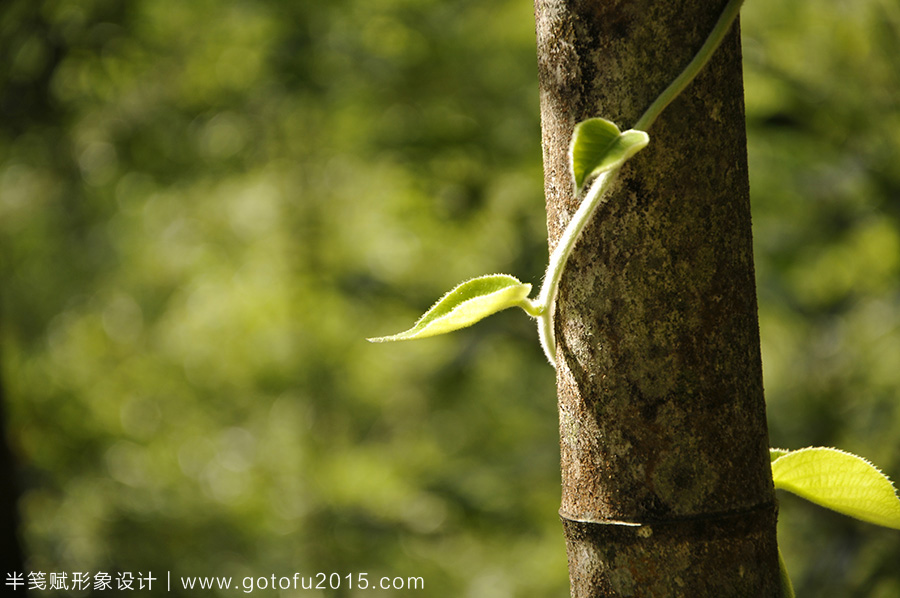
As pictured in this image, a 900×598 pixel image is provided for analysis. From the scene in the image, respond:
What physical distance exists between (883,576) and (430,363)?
7.43 feet

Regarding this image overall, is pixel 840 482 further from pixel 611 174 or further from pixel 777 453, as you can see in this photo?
pixel 611 174

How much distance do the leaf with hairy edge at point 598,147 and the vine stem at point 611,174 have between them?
1 cm

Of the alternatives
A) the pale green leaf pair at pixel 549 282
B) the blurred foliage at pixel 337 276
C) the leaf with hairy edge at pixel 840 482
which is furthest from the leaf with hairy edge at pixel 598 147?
the blurred foliage at pixel 337 276

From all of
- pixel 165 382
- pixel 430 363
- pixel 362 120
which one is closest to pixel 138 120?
pixel 362 120

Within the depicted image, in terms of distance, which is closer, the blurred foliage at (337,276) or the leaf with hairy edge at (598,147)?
the leaf with hairy edge at (598,147)

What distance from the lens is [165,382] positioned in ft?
12.8

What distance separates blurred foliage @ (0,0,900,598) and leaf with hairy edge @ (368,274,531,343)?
1671 millimetres

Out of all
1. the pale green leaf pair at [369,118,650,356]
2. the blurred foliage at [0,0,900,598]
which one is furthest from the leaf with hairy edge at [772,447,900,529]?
the blurred foliage at [0,0,900,598]

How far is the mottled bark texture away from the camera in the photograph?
1.16 ft

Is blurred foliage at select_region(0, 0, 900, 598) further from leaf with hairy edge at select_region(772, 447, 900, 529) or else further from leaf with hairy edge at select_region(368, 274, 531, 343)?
leaf with hairy edge at select_region(368, 274, 531, 343)

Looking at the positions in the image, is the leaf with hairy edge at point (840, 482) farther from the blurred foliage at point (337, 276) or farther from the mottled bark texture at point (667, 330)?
the blurred foliage at point (337, 276)

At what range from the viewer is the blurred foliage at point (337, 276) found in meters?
2.12

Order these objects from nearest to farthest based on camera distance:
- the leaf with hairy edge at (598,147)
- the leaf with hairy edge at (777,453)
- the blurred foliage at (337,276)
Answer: the leaf with hairy edge at (598,147)
the leaf with hairy edge at (777,453)
the blurred foliage at (337,276)

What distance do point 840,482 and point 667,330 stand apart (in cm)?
17
